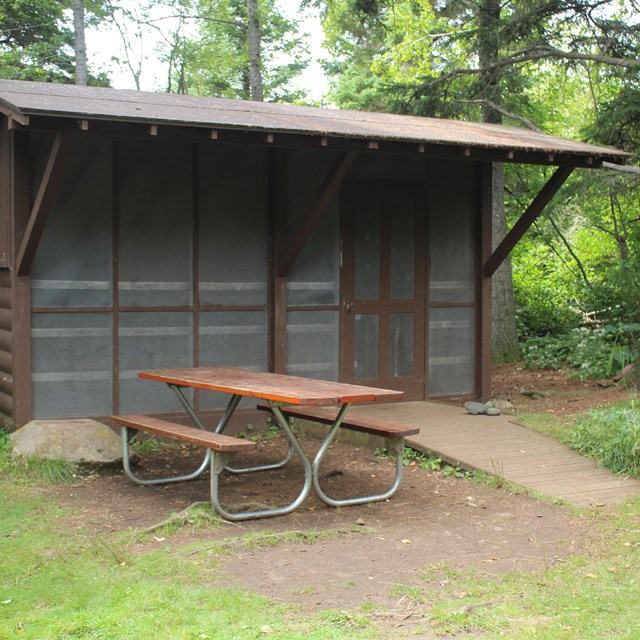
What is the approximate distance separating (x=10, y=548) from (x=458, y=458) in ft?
12.1

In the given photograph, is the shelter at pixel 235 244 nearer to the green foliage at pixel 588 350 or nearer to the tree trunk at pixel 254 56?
the green foliage at pixel 588 350

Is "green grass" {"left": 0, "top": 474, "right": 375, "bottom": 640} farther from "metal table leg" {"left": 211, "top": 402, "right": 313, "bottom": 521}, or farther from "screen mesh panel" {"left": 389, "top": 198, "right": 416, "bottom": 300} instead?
"screen mesh panel" {"left": 389, "top": 198, "right": 416, "bottom": 300}

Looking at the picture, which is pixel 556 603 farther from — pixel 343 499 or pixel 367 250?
pixel 367 250

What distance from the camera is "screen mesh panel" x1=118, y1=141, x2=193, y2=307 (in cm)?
844

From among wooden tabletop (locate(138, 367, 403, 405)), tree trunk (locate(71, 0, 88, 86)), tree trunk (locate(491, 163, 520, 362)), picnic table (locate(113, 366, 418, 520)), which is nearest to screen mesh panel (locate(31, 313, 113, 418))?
wooden tabletop (locate(138, 367, 403, 405))

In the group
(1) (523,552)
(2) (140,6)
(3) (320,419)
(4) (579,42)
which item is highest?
(2) (140,6)

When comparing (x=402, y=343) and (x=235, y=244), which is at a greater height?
(x=235, y=244)

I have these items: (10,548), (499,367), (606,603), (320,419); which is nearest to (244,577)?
(10,548)

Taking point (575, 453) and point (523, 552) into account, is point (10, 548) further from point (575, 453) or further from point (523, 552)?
point (575, 453)

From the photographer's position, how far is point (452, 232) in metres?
10.1

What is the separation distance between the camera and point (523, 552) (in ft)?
17.2

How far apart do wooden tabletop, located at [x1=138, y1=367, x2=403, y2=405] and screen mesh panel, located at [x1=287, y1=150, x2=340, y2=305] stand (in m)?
1.95

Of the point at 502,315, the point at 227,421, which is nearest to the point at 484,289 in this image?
the point at 227,421

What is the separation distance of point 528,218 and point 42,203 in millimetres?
5359
